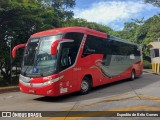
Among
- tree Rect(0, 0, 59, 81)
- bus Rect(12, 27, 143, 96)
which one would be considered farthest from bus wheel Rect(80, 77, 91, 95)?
tree Rect(0, 0, 59, 81)

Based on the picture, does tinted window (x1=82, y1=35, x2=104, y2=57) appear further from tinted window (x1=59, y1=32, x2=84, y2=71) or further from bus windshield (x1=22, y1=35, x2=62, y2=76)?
bus windshield (x1=22, y1=35, x2=62, y2=76)

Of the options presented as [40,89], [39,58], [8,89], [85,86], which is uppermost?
[39,58]

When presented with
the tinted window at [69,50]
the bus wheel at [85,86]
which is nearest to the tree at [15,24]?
the tinted window at [69,50]

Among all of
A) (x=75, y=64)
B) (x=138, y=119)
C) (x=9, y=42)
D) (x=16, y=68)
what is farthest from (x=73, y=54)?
(x=16, y=68)

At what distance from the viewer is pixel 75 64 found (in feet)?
38.3

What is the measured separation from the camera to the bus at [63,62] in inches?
419

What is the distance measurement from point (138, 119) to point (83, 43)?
5712mm

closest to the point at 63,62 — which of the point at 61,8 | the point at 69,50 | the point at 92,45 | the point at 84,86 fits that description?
the point at 69,50

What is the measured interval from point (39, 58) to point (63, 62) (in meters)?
1.08

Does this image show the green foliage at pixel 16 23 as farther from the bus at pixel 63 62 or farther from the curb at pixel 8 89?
the bus at pixel 63 62

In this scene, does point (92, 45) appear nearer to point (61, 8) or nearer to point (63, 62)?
point (63, 62)

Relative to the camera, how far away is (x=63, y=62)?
36.0 feet

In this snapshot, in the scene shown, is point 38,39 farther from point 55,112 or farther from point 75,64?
point 55,112

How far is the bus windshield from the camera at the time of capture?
10758 millimetres
